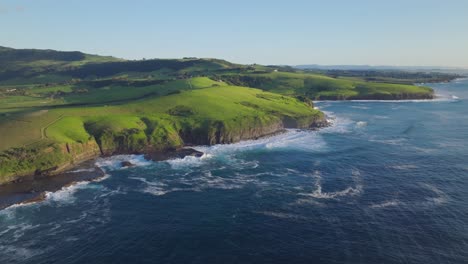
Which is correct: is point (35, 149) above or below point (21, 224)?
above

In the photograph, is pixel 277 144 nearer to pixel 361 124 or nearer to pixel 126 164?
pixel 126 164

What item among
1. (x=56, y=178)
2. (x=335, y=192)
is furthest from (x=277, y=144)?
(x=56, y=178)

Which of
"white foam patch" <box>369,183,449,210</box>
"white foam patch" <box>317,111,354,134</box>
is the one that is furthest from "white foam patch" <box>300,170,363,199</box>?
"white foam patch" <box>317,111,354,134</box>

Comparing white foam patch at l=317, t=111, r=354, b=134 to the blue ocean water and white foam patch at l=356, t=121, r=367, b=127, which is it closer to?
white foam patch at l=356, t=121, r=367, b=127

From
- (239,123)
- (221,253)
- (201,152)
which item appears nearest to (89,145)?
(201,152)

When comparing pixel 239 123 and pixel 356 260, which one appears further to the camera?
pixel 239 123

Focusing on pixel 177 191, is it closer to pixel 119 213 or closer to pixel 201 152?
pixel 119 213
